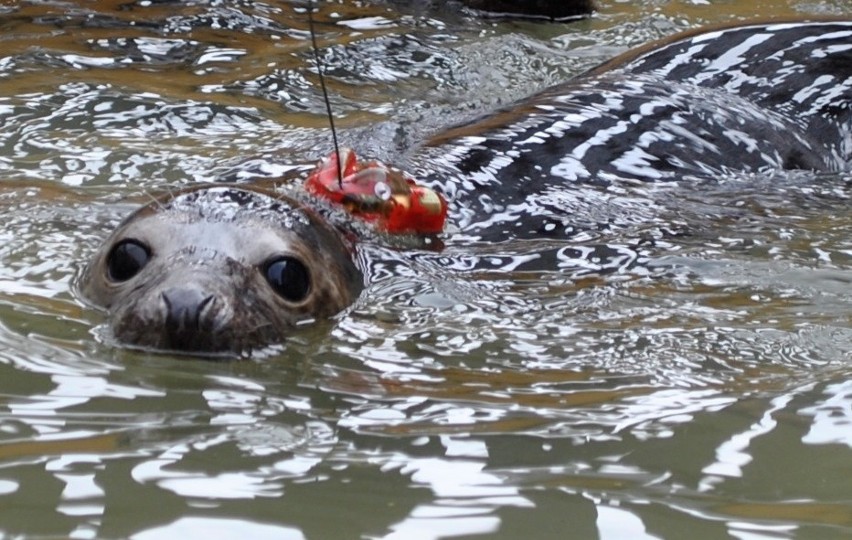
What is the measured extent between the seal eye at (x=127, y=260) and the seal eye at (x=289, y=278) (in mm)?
343

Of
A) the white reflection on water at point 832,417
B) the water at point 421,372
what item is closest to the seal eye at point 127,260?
the water at point 421,372

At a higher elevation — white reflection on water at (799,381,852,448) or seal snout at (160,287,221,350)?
seal snout at (160,287,221,350)

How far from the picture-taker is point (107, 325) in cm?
371

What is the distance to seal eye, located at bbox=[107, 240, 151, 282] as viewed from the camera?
393cm

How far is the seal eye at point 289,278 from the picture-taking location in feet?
13.0

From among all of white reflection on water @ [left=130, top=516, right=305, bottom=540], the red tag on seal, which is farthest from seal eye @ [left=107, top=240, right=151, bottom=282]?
white reflection on water @ [left=130, top=516, right=305, bottom=540]

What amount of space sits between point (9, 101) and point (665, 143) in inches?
115

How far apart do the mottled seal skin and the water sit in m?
0.11

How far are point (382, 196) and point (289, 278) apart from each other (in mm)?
789

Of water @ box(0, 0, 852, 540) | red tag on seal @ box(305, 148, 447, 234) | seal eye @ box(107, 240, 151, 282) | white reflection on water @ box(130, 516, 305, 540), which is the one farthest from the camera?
red tag on seal @ box(305, 148, 447, 234)

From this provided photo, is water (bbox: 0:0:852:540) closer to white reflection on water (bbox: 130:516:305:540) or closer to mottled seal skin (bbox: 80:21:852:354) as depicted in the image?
white reflection on water (bbox: 130:516:305:540)

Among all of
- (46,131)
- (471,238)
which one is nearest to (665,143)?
(471,238)

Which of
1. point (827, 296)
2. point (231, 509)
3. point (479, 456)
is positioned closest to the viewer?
point (231, 509)

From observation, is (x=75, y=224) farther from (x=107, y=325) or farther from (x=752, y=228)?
(x=752, y=228)
